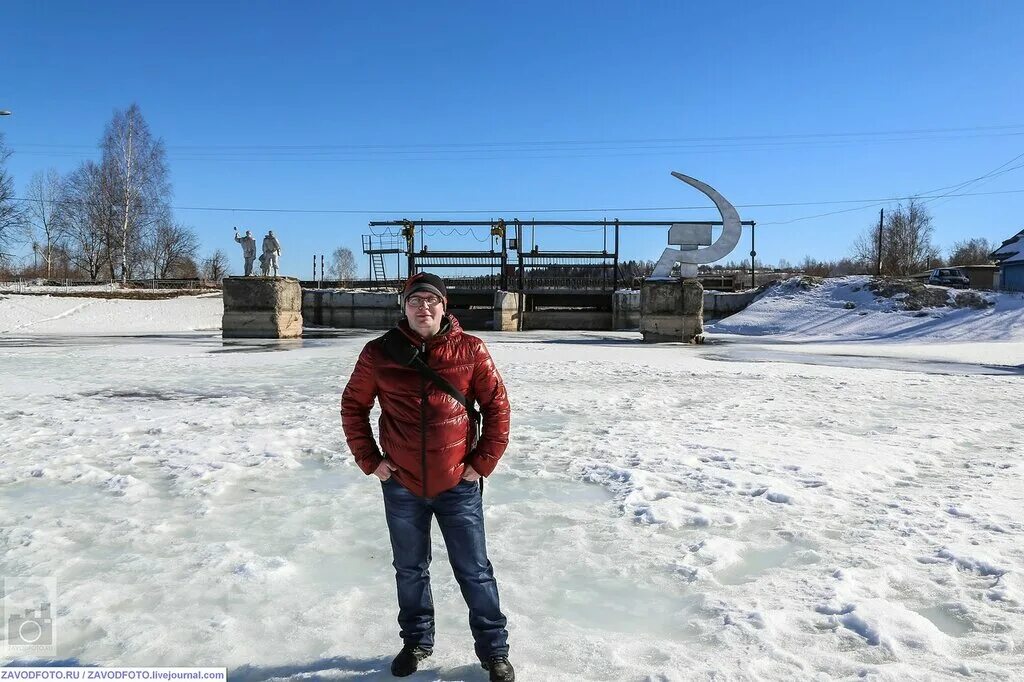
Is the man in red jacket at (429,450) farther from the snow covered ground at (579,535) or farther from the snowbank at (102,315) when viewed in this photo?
the snowbank at (102,315)

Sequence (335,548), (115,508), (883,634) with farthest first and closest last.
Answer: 1. (115,508)
2. (335,548)
3. (883,634)

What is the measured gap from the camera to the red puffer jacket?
7.84 feet

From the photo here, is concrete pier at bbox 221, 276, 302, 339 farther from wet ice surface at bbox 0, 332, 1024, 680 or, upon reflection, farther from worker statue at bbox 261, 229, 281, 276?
wet ice surface at bbox 0, 332, 1024, 680

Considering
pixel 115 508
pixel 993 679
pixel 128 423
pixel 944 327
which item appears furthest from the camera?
pixel 944 327

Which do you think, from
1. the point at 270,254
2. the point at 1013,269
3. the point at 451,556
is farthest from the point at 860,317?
the point at 451,556

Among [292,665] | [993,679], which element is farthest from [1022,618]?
[292,665]

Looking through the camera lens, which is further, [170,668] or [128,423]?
[128,423]

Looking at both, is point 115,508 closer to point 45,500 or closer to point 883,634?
point 45,500

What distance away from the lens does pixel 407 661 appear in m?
2.45

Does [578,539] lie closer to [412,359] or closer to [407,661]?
[407,661]

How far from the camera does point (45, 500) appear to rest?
440 centimetres

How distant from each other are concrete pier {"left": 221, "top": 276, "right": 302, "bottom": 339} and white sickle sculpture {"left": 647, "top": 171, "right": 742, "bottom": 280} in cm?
1136

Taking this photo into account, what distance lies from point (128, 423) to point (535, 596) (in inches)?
211

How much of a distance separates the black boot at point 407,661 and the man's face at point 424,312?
1.15 meters
